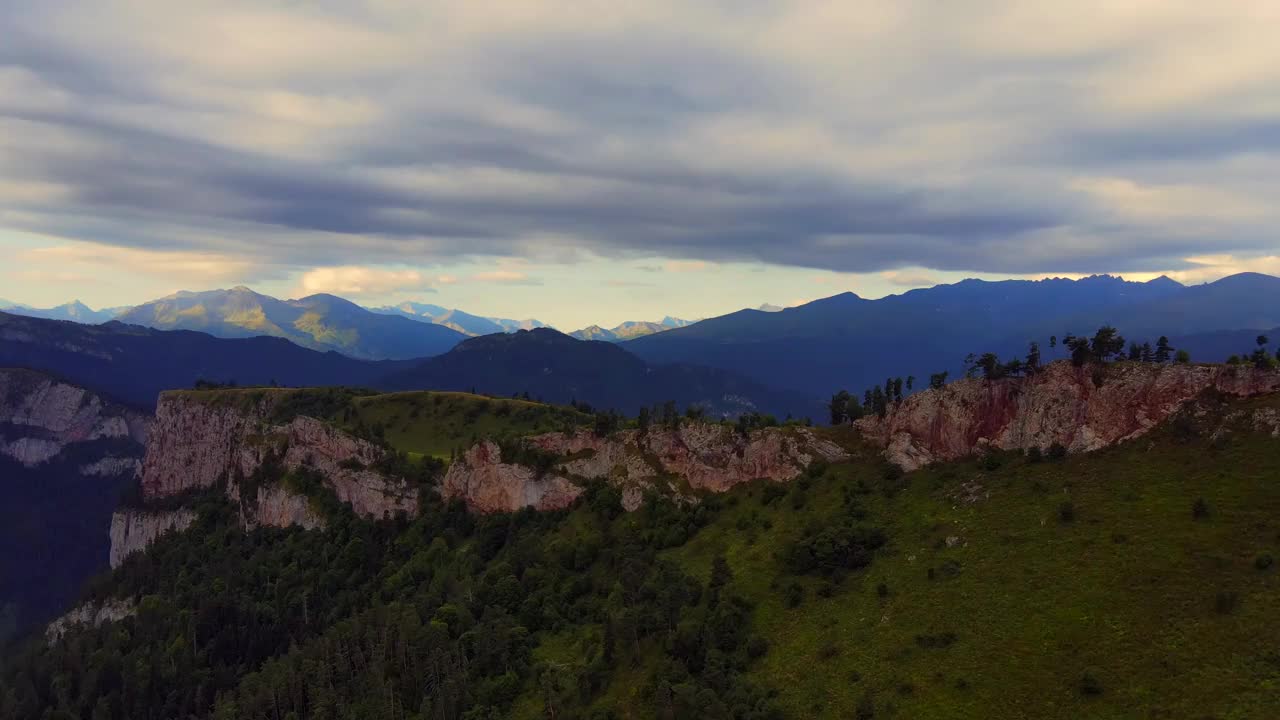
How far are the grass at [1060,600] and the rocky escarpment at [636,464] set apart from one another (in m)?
25.3

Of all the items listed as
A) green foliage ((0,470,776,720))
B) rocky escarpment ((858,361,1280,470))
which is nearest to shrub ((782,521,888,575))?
green foliage ((0,470,776,720))

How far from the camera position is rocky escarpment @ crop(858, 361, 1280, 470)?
285ft

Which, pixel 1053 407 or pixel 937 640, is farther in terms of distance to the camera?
pixel 1053 407

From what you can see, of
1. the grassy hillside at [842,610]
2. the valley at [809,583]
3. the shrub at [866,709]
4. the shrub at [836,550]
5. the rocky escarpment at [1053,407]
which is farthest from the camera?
the shrub at [836,550]

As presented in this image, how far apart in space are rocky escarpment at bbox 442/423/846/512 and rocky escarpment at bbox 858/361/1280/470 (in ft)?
48.6

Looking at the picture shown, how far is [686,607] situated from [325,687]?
73.3m

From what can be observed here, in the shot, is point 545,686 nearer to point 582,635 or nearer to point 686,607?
point 582,635

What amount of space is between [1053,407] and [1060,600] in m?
31.9

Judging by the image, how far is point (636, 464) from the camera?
14662 centimetres

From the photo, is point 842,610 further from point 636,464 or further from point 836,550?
point 636,464

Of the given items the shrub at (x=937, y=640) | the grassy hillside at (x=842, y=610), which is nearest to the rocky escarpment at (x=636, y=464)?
the grassy hillside at (x=842, y=610)

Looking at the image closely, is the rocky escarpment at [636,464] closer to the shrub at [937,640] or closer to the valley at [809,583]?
the valley at [809,583]

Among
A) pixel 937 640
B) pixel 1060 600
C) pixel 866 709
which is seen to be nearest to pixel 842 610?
pixel 937 640

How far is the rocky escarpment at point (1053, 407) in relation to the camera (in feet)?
285
